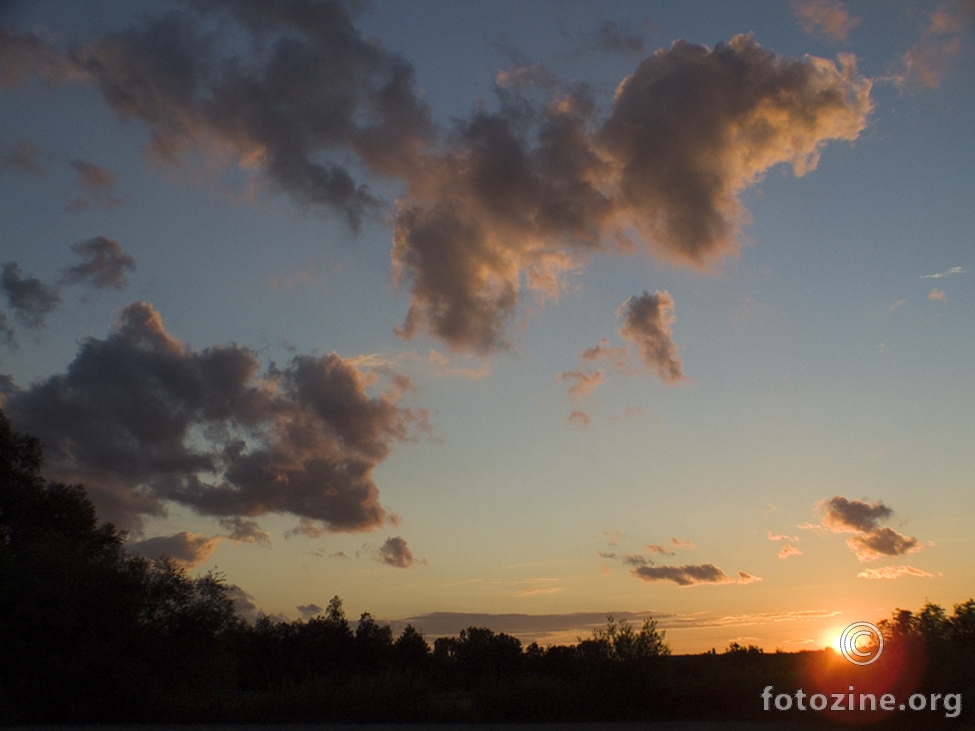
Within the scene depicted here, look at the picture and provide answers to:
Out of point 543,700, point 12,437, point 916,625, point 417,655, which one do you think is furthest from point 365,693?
point 417,655

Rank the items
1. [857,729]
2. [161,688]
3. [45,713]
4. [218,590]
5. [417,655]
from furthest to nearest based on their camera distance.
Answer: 1. [417,655]
2. [218,590]
3. [161,688]
4. [45,713]
5. [857,729]

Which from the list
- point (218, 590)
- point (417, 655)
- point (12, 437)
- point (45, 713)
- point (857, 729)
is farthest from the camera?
point (417, 655)

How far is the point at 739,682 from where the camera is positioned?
97.7ft

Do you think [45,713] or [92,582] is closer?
[45,713]

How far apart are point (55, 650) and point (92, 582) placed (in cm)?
255

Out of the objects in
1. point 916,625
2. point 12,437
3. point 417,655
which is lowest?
point 417,655

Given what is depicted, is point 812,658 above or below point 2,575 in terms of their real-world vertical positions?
below

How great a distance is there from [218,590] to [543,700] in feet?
45.2

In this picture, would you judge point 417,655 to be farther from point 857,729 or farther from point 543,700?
point 857,729

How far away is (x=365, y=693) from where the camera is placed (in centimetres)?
2927

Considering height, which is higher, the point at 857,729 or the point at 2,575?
the point at 2,575

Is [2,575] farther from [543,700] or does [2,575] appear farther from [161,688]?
[543,700]

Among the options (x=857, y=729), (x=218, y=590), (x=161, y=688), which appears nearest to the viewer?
(x=857, y=729)

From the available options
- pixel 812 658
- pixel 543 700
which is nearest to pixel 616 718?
pixel 543 700
